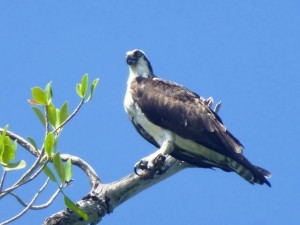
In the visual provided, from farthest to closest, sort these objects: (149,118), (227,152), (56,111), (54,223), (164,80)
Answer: (164,80)
(149,118)
(227,152)
(54,223)
(56,111)

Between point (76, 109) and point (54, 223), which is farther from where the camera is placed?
point (54, 223)

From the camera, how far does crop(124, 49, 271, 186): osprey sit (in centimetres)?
841

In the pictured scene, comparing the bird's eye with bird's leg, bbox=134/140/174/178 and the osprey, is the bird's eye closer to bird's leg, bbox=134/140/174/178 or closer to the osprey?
the osprey

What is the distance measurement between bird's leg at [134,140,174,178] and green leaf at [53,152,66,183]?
1892 mm

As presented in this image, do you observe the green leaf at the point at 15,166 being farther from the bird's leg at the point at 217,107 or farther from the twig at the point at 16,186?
the bird's leg at the point at 217,107

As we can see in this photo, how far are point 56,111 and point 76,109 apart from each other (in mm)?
276

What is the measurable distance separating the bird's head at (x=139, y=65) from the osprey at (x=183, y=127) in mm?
348

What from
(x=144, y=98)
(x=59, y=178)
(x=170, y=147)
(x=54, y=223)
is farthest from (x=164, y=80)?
(x=59, y=178)

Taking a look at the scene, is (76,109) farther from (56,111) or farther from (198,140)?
(198,140)

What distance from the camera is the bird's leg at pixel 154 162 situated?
25.8ft

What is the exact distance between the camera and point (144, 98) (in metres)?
9.05

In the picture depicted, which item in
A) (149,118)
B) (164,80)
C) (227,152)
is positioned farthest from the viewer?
(164,80)

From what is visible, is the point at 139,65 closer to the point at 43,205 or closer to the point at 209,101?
the point at 209,101

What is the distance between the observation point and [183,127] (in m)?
8.80
